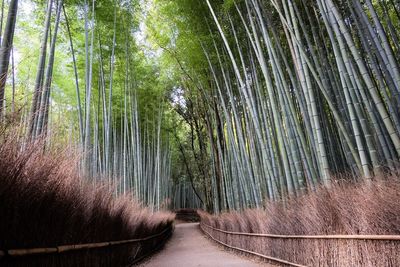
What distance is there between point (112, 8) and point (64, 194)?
4981 mm

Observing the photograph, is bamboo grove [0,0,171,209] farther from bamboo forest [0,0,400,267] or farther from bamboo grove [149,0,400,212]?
bamboo grove [149,0,400,212]

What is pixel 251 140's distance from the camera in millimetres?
6043

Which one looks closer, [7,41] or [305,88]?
[7,41]

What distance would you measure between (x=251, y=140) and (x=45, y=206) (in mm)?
4469

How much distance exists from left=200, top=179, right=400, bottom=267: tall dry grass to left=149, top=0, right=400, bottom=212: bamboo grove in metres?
0.26

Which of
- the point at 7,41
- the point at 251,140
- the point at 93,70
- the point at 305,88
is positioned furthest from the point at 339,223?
the point at 93,70

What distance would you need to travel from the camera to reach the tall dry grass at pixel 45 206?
161cm

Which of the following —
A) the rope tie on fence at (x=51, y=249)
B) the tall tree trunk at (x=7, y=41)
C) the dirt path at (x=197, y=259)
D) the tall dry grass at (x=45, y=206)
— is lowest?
the dirt path at (x=197, y=259)

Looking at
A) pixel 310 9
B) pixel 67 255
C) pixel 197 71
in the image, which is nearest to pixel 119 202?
pixel 67 255

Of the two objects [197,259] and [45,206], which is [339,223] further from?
[197,259]

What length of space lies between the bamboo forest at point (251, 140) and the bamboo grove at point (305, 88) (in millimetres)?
24

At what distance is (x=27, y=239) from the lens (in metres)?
1.81

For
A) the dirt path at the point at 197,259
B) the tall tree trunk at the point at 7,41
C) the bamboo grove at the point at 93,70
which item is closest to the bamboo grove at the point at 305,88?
the dirt path at the point at 197,259

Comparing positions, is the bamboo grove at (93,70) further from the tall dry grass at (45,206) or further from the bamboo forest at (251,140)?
the tall dry grass at (45,206)
